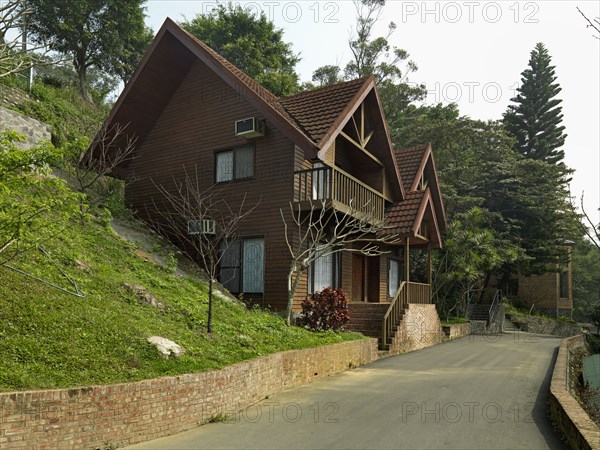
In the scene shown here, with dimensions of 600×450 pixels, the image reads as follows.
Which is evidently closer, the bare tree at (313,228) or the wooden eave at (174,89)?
the bare tree at (313,228)

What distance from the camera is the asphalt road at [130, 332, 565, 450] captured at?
677 cm

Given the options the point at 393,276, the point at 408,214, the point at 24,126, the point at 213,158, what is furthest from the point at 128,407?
the point at 393,276

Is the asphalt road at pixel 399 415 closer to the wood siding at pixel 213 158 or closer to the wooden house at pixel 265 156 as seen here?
the wooden house at pixel 265 156

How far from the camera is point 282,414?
26.8 feet

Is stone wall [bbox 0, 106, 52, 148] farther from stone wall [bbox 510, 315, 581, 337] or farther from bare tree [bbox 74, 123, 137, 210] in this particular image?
stone wall [bbox 510, 315, 581, 337]

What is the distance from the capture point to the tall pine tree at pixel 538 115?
46.4 meters

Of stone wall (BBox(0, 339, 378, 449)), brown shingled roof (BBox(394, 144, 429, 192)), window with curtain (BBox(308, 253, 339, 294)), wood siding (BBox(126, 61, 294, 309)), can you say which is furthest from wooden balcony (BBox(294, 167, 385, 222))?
stone wall (BBox(0, 339, 378, 449))

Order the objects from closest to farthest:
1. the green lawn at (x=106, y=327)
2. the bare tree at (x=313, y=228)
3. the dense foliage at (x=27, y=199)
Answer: the dense foliage at (x=27, y=199)
the green lawn at (x=106, y=327)
the bare tree at (x=313, y=228)

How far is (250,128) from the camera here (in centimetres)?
1570

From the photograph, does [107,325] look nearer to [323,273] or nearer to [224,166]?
[224,166]

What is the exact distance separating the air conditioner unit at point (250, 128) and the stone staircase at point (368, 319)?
630 centimetres

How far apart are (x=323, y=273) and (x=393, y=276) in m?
6.62

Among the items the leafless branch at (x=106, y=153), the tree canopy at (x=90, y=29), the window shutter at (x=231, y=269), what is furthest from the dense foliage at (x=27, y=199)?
the tree canopy at (x=90, y=29)

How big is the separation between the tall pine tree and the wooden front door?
32226mm
